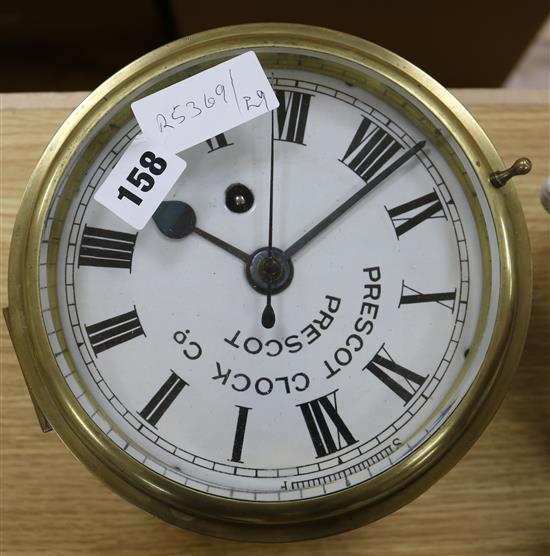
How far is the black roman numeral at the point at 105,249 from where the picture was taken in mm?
670

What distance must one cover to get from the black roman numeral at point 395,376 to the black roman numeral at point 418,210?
14cm

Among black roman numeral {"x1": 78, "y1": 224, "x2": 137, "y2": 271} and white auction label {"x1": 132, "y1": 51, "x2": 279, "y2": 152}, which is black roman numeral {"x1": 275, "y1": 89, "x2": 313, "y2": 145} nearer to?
white auction label {"x1": 132, "y1": 51, "x2": 279, "y2": 152}

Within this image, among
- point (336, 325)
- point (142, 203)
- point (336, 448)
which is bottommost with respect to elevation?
point (336, 448)

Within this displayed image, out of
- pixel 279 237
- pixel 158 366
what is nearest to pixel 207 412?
pixel 158 366

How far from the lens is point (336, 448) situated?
67 centimetres

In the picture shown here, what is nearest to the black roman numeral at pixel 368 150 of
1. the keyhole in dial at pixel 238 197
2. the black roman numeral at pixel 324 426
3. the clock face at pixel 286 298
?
the clock face at pixel 286 298

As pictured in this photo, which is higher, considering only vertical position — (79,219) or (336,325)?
(79,219)

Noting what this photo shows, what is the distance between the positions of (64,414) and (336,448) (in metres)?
0.28

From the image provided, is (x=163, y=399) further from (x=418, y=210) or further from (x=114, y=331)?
(x=418, y=210)

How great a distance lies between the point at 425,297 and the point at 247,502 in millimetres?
276

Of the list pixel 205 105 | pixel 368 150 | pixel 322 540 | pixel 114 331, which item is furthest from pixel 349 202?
pixel 322 540

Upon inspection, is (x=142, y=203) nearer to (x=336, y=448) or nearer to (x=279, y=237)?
(x=279, y=237)

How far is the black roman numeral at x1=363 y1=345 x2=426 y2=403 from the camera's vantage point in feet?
2.21

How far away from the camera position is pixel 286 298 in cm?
68
